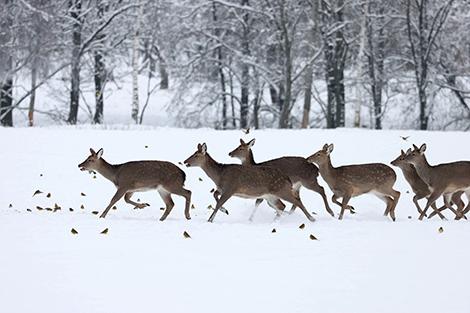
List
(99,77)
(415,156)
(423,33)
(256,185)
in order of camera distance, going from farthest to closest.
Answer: (99,77), (423,33), (415,156), (256,185)

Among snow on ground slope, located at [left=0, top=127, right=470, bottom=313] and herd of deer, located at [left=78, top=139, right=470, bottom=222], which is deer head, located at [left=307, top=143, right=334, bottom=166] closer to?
herd of deer, located at [left=78, top=139, right=470, bottom=222]

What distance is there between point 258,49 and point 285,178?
21498 mm

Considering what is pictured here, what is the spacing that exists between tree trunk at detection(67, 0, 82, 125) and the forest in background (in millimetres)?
52

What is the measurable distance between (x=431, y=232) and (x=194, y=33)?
23275mm

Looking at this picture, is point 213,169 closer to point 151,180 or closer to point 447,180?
point 151,180

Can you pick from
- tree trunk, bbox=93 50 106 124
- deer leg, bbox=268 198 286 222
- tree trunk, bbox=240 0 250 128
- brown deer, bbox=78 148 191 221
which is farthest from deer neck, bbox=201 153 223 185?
tree trunk, bbox=93 50 106 124

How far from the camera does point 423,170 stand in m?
12.5

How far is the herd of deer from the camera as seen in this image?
11188 mm

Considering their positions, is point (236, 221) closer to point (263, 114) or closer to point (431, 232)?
point (431, 232)

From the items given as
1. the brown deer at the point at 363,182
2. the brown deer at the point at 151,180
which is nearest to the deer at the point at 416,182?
the brown deer at the point at 363,182

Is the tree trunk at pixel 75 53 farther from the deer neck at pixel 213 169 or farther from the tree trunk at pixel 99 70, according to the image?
the deer neck at pixel 213 169

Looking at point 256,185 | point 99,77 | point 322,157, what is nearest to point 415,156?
point 322,157

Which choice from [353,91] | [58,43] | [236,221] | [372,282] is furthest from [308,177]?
[353,91]

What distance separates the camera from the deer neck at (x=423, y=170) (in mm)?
12336
